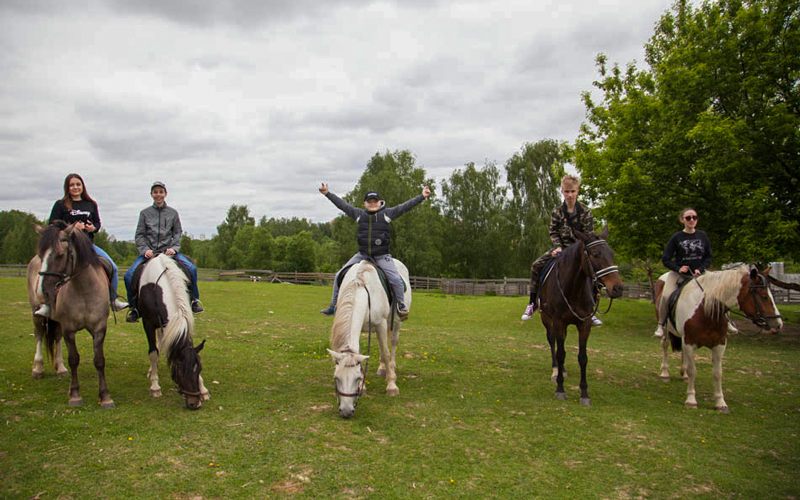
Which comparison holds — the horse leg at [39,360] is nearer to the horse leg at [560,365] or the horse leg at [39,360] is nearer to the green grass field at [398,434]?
the green grass field at [398,434]

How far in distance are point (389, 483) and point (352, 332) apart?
7.35 feet

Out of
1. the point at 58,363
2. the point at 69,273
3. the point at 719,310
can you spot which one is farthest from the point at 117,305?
the point at 719,310

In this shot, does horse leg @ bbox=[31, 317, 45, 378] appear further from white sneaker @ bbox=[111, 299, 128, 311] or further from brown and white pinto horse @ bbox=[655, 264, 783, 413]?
brown and white pinto horse @ bbox=[655, 264, 783, 413]

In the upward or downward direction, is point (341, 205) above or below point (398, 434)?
above

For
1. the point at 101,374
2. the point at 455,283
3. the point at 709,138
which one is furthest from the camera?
the point at 455,283

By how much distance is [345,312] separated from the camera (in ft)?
21.4

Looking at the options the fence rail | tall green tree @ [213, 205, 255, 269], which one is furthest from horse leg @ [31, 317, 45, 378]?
tall green tree @ [213, 205, 255, 269]

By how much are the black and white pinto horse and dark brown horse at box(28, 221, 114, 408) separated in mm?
562

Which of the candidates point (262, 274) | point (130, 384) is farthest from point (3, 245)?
point (130, 384)

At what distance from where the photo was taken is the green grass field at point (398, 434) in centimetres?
445

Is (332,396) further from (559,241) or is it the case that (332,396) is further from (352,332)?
(559,241)

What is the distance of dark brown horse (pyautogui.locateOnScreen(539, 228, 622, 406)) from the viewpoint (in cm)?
664

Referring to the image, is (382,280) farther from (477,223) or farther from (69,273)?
(477,223)

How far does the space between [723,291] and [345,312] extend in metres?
5.79
